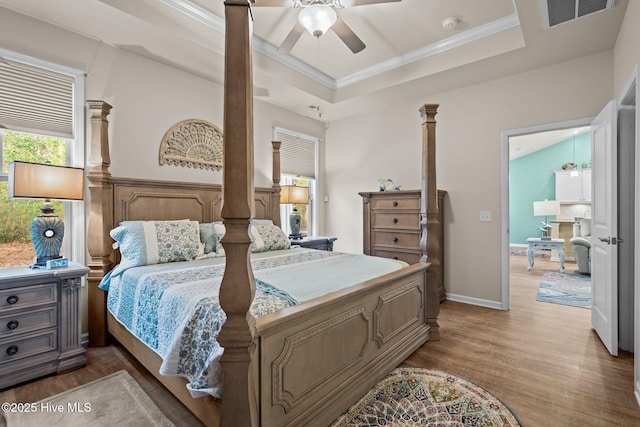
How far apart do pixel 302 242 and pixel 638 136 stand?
10.4 ft

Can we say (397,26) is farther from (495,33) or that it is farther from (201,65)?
(201,65)

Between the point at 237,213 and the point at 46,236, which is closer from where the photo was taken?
the point at 237,213

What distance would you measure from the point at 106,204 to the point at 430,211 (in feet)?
9.39

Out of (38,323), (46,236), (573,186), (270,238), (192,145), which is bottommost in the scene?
(38,323)

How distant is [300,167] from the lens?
4.92m

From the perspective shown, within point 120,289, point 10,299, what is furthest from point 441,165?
point 10,299

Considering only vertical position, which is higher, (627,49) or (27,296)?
(627,49)

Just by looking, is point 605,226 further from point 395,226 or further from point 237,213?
point 237,213

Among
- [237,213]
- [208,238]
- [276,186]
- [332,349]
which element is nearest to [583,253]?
[276,186]

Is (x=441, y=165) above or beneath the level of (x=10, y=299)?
above

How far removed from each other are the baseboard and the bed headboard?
3188mm

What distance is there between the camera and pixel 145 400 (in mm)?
1852

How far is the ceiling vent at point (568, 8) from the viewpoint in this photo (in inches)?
88.3

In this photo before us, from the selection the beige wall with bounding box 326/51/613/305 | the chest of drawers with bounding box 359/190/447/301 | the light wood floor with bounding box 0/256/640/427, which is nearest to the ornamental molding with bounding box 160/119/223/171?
the light wood floor with bounding box 0/256/640/427
